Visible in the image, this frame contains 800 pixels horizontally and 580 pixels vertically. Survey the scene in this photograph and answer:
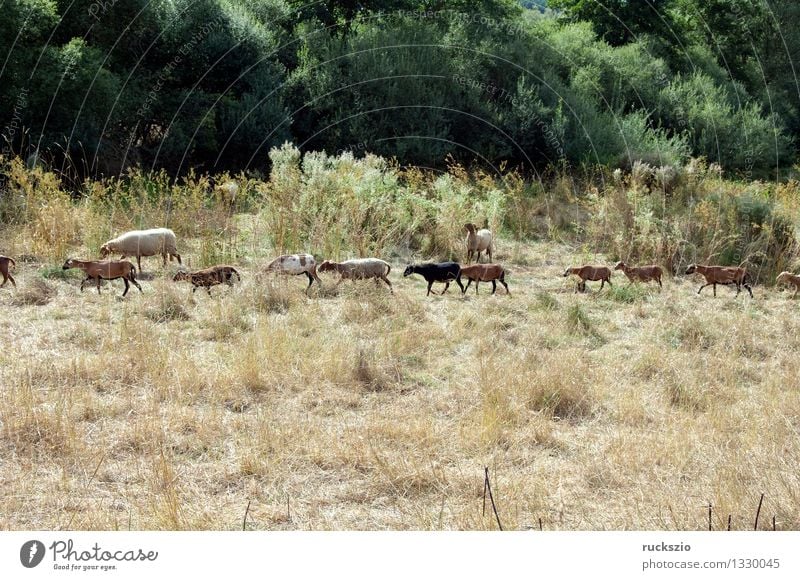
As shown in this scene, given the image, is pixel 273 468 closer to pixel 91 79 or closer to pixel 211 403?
pixel 211 403

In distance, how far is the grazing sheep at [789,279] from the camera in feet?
33.4

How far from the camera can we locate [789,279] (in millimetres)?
10492

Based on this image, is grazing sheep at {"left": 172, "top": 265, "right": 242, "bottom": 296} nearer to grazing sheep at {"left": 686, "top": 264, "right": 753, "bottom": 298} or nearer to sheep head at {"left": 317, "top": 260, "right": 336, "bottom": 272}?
sheep head at {"left": 317, "top": 260, "right": 336, "bottom": 272}

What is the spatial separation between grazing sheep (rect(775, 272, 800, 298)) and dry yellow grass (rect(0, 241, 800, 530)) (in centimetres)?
70

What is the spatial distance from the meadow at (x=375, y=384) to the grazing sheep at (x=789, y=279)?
15 centimetres

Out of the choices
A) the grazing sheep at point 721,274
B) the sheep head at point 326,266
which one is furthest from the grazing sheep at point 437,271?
the grazing sheep at point 721,274

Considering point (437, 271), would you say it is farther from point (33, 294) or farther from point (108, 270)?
point (33, 294)

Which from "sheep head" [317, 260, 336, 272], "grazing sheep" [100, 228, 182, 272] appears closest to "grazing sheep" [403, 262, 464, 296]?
"sheep head" [317, 260, 336, 272]

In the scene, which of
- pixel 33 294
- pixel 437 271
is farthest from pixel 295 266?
pixel 33 294

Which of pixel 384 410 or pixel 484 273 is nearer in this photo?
pixel 384 410

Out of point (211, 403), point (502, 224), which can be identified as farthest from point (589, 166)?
point (211, 403)

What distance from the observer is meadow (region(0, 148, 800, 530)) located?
15.9 feet

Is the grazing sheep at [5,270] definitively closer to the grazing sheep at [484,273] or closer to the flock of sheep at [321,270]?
the flock of sheep at [321,270]
